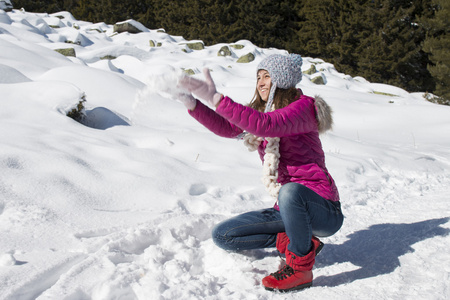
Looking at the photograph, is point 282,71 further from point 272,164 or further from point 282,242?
point 282,242

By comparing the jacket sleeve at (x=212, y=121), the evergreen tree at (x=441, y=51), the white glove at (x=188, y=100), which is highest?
the white glove at (x=188, y=100)

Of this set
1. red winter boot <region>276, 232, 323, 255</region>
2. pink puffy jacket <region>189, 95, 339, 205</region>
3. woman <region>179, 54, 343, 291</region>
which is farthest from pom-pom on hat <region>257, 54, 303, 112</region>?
red winter boot <region>276, 232, 323, 255</region>

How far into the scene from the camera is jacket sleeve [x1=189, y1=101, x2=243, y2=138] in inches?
73.7

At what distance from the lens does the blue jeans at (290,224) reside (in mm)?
1814

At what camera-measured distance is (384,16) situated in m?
19.7

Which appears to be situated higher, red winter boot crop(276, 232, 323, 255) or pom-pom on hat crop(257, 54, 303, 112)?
pom-pom on hat crop(257, 54, 303, 112)

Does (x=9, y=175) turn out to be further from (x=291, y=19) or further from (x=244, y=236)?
(x=291, y=19)

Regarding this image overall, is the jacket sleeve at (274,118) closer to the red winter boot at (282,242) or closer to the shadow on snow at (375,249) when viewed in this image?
the red winter boot at (282,242)

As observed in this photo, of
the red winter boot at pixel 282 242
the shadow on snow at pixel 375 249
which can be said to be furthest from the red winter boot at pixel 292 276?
the red winter boot at pixel 282 242

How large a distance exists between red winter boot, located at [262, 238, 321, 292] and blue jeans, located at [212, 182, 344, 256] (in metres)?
0.03

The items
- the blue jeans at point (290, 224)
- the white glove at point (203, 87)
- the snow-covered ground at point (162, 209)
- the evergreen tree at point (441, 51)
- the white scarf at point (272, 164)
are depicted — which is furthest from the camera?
the evergreen tree at point (441, 51)

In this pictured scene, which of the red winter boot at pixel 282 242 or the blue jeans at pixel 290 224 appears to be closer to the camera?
the blue jeans at pixel 290 224

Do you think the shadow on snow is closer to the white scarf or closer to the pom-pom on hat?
the white scarf

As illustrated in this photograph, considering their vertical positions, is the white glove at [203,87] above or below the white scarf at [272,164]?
above
